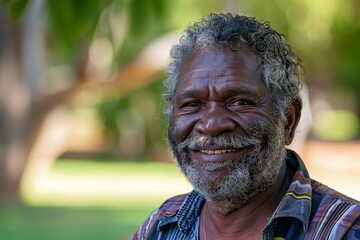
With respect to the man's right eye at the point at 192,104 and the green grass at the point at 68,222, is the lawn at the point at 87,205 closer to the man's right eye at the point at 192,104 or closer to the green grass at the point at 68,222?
the green grass at the point at 68,222

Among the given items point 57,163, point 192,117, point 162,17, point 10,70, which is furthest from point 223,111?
point 57,163

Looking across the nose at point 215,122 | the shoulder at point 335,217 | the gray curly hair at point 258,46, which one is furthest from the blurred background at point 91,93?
the shoulder at point 335,217

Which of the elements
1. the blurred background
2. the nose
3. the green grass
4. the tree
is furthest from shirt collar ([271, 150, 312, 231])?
the tree

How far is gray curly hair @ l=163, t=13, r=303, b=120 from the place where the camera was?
3137 millimetres

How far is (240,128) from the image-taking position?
3068 mm

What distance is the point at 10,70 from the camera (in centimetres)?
1619

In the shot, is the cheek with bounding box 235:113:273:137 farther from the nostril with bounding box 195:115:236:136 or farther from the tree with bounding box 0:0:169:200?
the tree with bounding box 0:0:169:200

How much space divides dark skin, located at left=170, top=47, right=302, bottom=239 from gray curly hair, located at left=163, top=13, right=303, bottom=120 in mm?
28

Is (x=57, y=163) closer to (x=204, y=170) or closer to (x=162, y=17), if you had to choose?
(x=162, y=17)

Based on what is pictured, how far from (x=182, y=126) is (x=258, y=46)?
418 millimetres

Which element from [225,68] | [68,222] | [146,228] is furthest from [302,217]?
[68,222]

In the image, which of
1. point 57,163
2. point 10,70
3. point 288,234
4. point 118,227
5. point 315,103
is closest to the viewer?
point 288,234

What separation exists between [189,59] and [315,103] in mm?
→ 31021

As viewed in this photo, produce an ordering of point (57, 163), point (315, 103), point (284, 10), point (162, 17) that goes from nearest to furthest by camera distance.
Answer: point (162, 17) < point (284, 10) < point (57, 163) < point (315, 103)
